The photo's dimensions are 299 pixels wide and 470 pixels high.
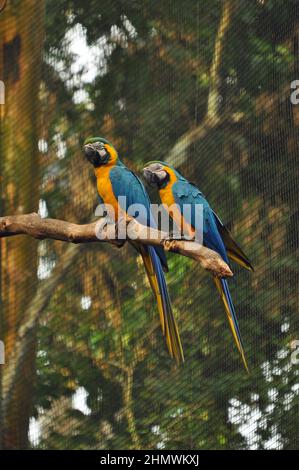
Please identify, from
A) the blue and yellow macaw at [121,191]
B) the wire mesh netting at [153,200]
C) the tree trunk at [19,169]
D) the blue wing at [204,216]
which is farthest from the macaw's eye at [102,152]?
the tree trunk at [19,169]

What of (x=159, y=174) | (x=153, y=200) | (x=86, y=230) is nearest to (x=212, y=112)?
(x=153, y=200)

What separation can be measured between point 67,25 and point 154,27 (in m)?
0.26

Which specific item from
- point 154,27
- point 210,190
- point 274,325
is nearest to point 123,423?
point 274,325

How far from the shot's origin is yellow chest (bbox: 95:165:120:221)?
6.96ft

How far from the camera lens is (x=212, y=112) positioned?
102 inches

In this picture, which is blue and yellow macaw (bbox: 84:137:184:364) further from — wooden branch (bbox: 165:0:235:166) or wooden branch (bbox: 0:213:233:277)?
wooden branch (bbox: 165:0:235:166)

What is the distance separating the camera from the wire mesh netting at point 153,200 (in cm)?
246

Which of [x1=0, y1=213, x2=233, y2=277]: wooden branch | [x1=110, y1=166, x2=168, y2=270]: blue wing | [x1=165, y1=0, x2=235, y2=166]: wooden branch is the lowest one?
[x1=0, y1=213, x2=233, y2=277]: wooden branch

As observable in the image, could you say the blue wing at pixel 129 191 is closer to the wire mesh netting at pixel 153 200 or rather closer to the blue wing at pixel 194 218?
the blue wing at pixel 194 218

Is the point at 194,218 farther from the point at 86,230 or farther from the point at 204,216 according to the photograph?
the point at 86,230

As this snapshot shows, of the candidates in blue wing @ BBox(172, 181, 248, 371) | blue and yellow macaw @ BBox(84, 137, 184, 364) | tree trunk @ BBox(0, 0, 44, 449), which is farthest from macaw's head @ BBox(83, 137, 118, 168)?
tree trunk @ BBox(0, 0, 44, 449)

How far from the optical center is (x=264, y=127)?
8.32 feet

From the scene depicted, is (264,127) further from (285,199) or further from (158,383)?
(158,383)

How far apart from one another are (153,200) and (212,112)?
0.29m
